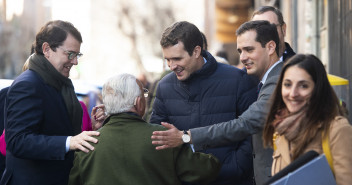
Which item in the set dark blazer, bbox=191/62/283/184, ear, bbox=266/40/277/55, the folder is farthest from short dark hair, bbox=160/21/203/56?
the folder

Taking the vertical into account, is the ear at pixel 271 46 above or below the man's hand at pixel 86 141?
above

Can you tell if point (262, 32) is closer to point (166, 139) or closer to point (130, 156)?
point (166, 139)

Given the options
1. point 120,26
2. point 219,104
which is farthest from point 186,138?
point 120,26

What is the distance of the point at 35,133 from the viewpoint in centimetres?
452

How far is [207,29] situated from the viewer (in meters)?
48.2

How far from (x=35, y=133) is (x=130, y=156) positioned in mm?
919

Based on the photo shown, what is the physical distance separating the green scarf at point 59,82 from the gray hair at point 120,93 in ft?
2.66

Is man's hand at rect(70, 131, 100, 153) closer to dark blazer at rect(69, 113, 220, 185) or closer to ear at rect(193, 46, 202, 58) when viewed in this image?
dark blazer at rect(69, 113, 220, 185)

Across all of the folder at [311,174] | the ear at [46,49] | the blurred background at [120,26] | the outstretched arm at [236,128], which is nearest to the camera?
the folder at [311,174]

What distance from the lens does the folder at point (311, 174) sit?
284cm

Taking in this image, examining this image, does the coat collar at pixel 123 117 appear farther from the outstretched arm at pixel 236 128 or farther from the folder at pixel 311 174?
the folder at pixel 311 174

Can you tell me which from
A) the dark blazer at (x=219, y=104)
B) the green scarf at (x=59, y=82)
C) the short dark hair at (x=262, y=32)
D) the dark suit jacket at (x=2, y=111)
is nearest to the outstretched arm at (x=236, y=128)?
the dark blazer at (x=219, y=104)

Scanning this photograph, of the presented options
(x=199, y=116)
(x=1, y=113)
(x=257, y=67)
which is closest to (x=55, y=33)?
(x=1, y=113)

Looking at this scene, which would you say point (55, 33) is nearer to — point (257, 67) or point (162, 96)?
point (162, 96)
